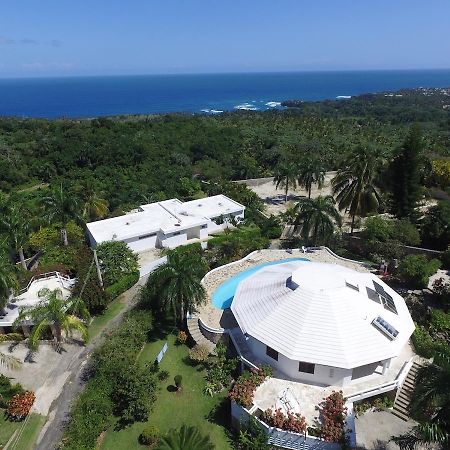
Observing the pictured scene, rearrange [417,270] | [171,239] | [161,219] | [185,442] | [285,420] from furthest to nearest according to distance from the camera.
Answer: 1. [161,219]
2. [171,239]
3. [417,270]
4. [285,420]
5. [185,442]

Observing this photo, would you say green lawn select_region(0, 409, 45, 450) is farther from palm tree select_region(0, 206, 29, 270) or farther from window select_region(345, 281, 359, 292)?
window select_region(345, 281, 359, 292)

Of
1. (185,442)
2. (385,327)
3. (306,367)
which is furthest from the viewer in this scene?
(385,327)

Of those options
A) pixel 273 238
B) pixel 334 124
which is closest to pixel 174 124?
pixel 334 124

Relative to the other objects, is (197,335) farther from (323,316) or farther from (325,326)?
(325,326)

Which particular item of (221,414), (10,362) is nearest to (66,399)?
(10,362)

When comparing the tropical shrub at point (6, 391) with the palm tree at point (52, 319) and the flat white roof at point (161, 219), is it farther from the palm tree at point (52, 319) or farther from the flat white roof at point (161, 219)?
the flat white roof at point (161, 219)

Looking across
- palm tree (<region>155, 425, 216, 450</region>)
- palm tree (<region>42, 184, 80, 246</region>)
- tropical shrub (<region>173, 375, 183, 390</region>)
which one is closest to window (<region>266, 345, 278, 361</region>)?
tropical shrub (<region>173, 375, 183, 390</region>)

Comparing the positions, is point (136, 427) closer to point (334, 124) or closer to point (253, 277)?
point (253, 277)
